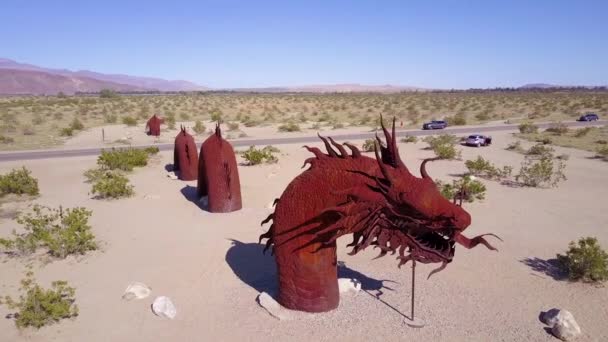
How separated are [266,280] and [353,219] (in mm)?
3179

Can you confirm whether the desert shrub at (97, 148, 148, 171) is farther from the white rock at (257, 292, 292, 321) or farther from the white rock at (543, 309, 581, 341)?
the white rock at (543, 309, 581, 341)

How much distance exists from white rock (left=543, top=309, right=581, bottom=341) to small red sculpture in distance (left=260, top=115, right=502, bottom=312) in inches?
81.6

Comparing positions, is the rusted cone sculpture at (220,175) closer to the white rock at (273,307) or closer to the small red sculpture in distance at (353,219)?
the white rock at (273,307)

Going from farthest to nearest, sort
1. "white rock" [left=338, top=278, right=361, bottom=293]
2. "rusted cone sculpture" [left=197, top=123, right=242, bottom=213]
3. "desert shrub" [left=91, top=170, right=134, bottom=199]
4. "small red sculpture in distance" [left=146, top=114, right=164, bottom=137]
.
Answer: "small red sculpture in distance" [left=146, top=114, right=164, bottom=137] < "desert shrub" [left=91, top=170, right=134, bottom=199] < "rusted cone sculpture" [left=197, top=123, right=242, bottom=213] < "white rock" [left=338, top=278, right=361, bottom=293]

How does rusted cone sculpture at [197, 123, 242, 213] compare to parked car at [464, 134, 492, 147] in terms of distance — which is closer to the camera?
rusted cone sculpture at [197, 123, 242, 213]

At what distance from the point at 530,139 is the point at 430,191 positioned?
27135 millimetres

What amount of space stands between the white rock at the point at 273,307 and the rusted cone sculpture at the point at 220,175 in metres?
5.13

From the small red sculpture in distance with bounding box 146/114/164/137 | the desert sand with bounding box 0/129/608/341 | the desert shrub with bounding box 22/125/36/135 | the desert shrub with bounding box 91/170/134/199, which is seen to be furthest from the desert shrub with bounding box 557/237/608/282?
the desert shrub with bounding box 22/125/36/135

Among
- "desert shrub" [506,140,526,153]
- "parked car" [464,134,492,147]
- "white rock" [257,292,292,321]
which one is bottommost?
"white rock" [257,292,292,321]

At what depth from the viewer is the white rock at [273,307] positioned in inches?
239

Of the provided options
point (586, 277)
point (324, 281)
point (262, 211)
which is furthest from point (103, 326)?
point (586, 277)

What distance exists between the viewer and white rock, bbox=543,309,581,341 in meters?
5.71

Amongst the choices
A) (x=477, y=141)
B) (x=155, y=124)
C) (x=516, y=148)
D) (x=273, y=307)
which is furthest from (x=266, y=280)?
(x=155, y=124)

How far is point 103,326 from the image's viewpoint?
618 cm
